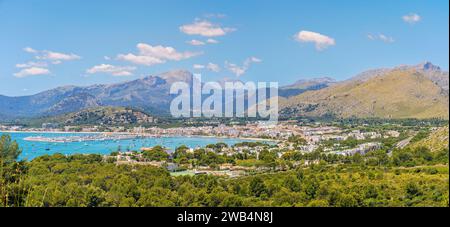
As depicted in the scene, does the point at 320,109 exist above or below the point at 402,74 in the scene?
below

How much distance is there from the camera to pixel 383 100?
76.2m

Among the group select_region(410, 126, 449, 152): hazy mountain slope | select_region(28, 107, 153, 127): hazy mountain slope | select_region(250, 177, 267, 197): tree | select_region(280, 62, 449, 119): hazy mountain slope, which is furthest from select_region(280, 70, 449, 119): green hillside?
select_region(250, 177, 267, 197): tree

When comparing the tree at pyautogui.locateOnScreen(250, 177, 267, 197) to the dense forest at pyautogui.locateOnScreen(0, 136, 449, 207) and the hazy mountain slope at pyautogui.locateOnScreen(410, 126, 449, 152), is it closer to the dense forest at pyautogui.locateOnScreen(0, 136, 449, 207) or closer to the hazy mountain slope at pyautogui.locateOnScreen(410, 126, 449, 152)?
the dense forest at pyautogui.locateOnScreen(0, 136, 449, 207)

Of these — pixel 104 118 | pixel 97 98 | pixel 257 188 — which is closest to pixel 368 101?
pixel 104 118

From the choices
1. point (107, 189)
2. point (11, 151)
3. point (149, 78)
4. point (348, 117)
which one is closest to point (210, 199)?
point (107, 189)

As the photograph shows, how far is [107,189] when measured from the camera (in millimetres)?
11414

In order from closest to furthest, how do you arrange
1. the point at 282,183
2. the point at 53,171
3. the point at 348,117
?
the point at 282,183, the point at 53,171, the point at 348,117

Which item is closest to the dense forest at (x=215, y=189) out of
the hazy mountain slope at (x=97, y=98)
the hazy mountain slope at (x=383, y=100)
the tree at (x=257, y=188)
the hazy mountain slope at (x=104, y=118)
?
the tree at (x=257, y=188)

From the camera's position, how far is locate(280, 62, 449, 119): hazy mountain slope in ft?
227

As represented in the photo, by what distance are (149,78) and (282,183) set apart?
167134 mm

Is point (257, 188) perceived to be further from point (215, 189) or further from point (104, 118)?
point (104, 118)

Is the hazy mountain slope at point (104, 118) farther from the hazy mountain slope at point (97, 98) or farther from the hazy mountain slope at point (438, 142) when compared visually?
the hazy mountain slope at point (438, 142)

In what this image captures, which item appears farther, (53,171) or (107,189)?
(53,171)
